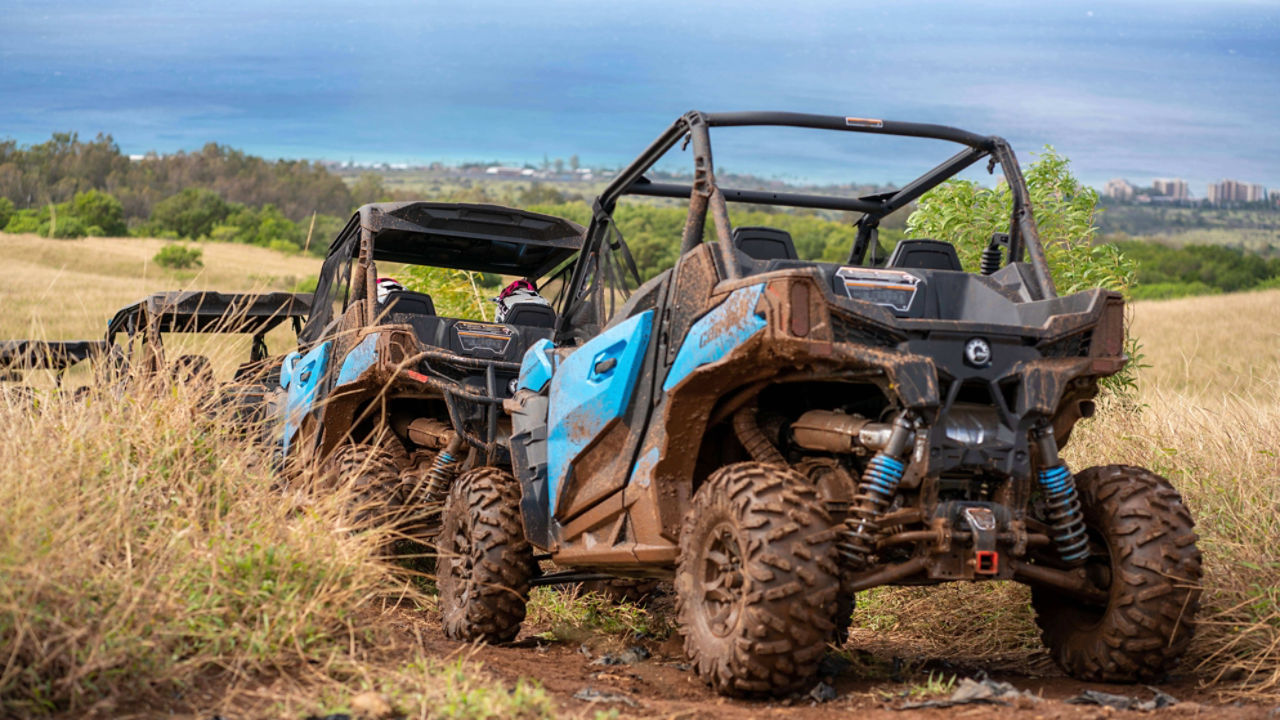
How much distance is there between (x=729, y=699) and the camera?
Answer: 525 cm

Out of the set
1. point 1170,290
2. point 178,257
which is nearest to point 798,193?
point 178,257

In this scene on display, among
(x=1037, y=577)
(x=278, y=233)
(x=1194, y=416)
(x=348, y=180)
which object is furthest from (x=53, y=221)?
(x=348, y=180)

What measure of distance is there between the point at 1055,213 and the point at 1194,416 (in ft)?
10.4

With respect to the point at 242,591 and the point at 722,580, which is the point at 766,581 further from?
the point at 242,591

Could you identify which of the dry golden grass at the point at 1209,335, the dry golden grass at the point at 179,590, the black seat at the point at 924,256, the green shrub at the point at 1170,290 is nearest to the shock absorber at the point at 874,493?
the dry golden grass at the point at 179,590

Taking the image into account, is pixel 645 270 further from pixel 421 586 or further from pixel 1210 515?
pixel 1210 515

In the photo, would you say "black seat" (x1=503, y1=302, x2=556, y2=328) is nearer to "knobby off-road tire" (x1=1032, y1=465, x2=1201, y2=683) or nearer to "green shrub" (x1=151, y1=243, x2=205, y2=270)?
"knobby off-road tire" (x1=1032, y1=465, x2=1201, y2=683)

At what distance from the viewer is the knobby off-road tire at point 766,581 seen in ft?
15.9

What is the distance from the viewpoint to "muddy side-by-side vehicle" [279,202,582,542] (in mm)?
8219

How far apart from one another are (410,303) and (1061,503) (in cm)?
563

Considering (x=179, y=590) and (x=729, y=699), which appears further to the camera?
(x=729, y=699)

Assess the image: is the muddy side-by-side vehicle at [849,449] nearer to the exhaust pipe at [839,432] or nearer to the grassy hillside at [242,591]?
the exhaust pipe at [839,432]

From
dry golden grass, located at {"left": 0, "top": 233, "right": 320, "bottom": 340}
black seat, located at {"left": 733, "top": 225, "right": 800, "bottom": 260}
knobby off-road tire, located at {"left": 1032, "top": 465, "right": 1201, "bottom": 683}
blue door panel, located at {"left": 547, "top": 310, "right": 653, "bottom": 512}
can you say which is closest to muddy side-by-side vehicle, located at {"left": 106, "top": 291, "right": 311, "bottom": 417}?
dry golden grass, located at {"left": 0, "top": 233, "right": 320, "bottom": 340}

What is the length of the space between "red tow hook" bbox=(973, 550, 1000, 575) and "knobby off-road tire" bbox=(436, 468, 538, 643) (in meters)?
2.80
